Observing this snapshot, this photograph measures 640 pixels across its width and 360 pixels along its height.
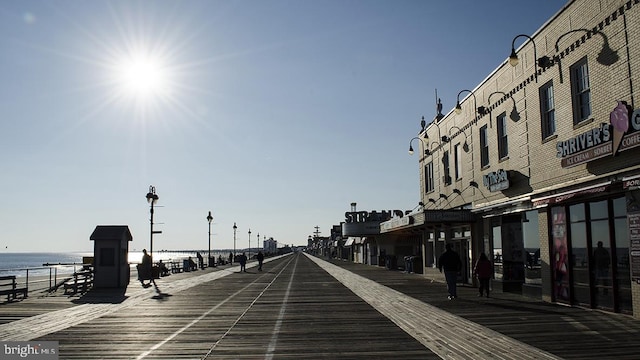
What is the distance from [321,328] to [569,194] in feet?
26.0

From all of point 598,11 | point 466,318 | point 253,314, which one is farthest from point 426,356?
point 598,11

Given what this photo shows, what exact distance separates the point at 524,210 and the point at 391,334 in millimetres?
9269

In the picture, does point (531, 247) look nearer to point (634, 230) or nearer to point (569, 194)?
point (569, 194)

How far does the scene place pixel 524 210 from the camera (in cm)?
1922

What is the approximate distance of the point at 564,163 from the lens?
16016 millimetres

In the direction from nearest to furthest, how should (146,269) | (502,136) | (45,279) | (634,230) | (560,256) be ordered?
(634,230), (560,256), (502,136), (146,269), (45,279)

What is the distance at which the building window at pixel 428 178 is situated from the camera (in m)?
33.4

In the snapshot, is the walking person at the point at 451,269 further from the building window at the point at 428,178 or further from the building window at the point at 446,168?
the building window at the point at 428,178

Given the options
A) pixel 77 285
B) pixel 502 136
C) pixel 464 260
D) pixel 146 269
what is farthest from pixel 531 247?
pixel 146 269

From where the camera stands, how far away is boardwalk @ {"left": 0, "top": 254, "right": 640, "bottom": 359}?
33.3 feet

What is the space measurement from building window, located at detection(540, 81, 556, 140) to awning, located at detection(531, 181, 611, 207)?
6.85 ft

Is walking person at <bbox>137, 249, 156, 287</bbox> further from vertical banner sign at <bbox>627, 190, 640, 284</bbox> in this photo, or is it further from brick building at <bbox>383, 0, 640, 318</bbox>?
vertical banner sign at <bbox>627, 190, 640, 284</bbox>

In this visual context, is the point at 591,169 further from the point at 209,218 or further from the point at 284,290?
the point at 209,218

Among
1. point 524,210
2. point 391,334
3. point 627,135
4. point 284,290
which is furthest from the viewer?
point 284,290
